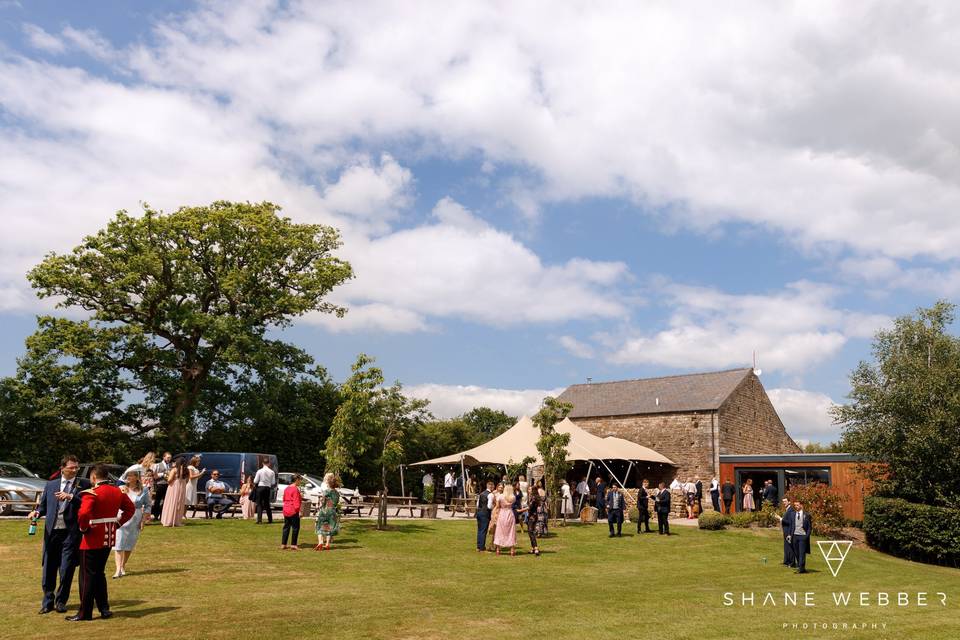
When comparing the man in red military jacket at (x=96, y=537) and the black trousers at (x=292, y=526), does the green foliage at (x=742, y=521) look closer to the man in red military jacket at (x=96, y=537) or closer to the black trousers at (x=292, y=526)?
the black trousers at (x=292, y=526)

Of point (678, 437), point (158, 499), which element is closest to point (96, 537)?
point (158, 499)

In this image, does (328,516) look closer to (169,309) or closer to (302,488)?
(302,488)

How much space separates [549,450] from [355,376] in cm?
609

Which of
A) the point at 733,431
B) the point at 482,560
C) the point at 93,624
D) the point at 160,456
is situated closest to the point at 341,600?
the point at 93,624

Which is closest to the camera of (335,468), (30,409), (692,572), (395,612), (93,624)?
(93,624)

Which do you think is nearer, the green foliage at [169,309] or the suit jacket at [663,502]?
the suit jacket at [663,502]

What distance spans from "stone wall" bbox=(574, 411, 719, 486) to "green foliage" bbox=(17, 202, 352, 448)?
1543 cm

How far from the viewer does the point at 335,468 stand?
57.4 ft

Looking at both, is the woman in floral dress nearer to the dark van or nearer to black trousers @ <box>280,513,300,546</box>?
black trousers @ <box>280,513,300,546</box>

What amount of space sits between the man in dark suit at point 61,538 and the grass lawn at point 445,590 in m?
0.29

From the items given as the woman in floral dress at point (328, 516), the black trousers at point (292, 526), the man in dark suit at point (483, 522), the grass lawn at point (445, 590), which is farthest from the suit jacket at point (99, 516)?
the man in dark suit at point (483, 522)

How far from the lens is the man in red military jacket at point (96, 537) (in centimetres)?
802

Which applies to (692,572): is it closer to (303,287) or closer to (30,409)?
(303,287)

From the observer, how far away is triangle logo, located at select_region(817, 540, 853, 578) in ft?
51.4
